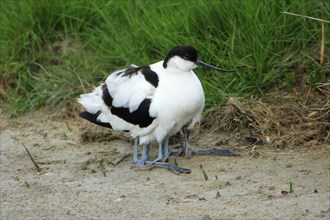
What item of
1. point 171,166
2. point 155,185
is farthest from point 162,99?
point 155,185

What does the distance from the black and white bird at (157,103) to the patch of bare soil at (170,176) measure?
20 centimetres

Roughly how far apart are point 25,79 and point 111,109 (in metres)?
1.86

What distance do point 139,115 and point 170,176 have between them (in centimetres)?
48

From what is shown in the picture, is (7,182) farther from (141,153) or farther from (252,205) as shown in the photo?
(252,205)

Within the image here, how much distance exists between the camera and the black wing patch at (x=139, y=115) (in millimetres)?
5926

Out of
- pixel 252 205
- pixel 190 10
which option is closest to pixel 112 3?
pixel 190 10

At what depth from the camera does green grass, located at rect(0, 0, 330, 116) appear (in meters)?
6.72

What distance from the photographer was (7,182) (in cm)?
600

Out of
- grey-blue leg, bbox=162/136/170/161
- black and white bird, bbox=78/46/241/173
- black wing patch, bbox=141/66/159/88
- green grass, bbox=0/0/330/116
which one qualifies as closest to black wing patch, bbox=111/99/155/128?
black and white bird, bbox=78/46/241/173

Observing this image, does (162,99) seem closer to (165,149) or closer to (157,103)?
(157,103)

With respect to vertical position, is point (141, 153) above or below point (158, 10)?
below

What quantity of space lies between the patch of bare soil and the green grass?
31 cm

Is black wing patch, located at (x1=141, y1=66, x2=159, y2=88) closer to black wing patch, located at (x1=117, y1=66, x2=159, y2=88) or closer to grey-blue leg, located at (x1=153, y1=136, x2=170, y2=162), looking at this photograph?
black wing patch, located at (x1=117, y1=66, x2=159, y2=88)

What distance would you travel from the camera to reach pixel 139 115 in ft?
19.6
